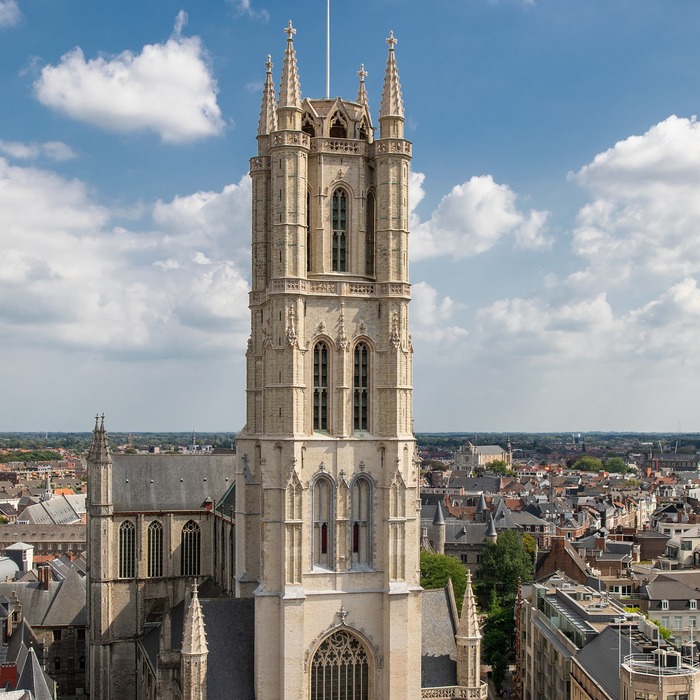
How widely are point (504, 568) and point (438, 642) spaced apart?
63099 millimetres

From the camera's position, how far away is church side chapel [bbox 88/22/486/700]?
5406cm

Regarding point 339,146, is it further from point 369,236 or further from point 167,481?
point 167,481

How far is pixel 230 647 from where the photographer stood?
55000 mm

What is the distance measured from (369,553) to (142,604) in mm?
37167

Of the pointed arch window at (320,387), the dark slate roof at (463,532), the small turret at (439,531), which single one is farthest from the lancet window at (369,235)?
the dark slate roof at (463,532)

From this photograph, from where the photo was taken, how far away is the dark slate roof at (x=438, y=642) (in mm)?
57781

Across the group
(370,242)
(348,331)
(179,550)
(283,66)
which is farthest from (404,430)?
(179,550)

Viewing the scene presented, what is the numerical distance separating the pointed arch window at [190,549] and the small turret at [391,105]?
45.4m

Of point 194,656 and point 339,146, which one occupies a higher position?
point 339,146

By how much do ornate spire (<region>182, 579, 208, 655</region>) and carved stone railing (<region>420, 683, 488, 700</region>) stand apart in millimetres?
14466

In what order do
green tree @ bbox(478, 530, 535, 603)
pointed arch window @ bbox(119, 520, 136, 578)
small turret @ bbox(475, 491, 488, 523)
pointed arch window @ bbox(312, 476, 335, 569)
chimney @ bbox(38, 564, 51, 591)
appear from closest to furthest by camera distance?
pointed arch window @ bbox(312, 476, 335, 569) < pointed arch window @ bbox(119, 520, 136, 578) < chimney @ bbox(38, 564, 51, 591) < green tree @ bbox(478, 530, 535, 603) < small turret @ bbox(475, 491, 488, 523)

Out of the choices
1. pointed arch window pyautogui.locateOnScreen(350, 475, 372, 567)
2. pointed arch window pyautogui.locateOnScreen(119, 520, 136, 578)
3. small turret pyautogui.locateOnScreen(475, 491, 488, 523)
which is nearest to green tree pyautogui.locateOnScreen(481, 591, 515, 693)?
pointed arch window pyautogui.locateOnScreen(119, 520, 136, 578)

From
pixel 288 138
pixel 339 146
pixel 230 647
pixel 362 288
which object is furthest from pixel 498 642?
pixel 288 138

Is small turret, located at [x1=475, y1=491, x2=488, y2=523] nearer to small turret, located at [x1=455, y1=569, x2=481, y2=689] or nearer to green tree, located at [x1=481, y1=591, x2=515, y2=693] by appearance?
green tree, located at [x1=481, y1=591, x2=515, y2=693]
